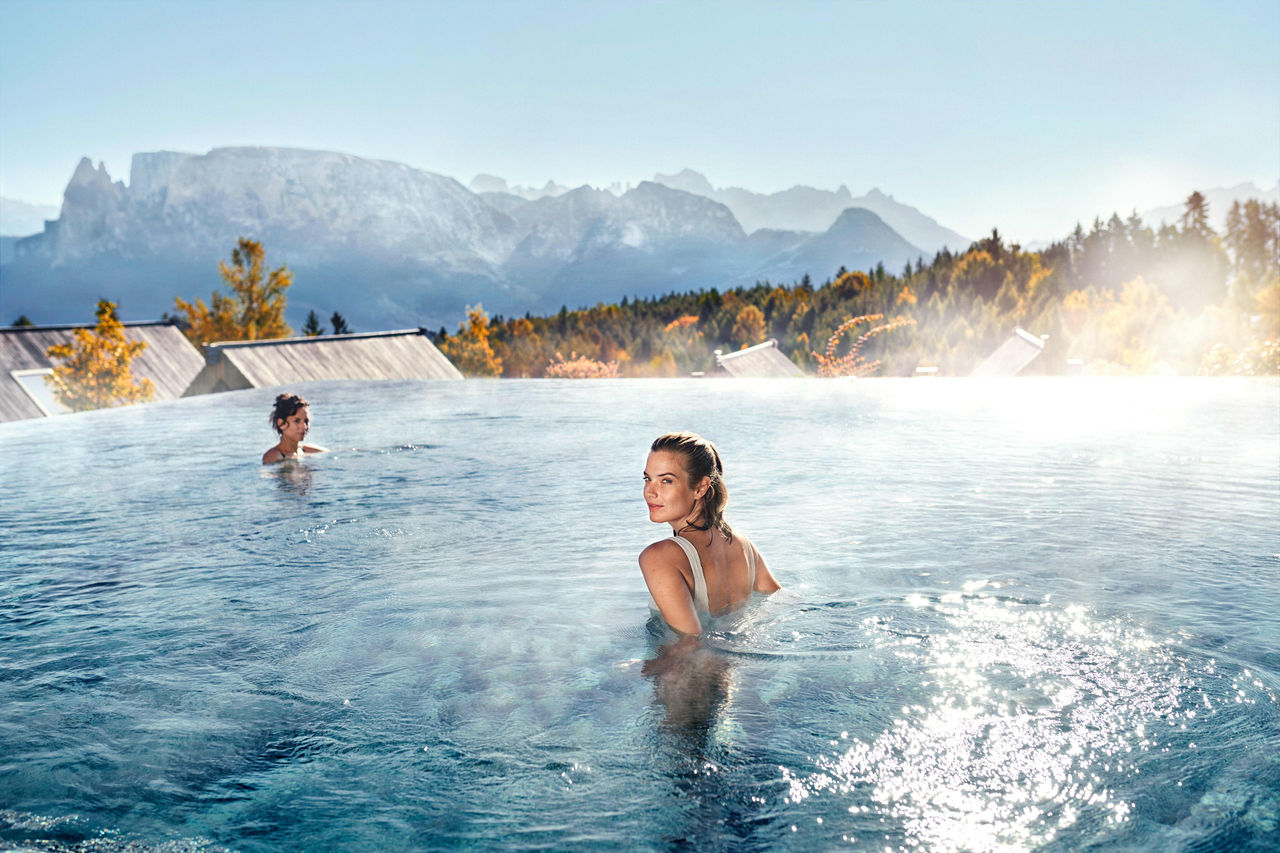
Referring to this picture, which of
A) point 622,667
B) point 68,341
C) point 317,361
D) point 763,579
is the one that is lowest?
point 622,667

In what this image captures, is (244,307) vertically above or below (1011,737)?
above

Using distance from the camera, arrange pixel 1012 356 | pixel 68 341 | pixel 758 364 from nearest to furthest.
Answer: pixel 1012 356 < pixel 68 341 < pixel 758 364

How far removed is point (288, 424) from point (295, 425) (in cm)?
8

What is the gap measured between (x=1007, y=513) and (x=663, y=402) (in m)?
10.9

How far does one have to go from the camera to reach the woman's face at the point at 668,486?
14.5 ft

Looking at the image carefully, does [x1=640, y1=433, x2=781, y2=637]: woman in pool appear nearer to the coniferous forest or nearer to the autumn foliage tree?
the coniferous forest

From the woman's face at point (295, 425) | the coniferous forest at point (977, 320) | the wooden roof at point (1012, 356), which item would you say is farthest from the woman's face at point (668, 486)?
the wooden roof at point (1012, 356)

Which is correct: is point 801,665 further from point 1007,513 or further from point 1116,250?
point 1116,250

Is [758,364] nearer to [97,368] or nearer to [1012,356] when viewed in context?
[1012,356]

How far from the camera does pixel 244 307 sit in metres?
54.8

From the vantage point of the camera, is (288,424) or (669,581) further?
(288,424)

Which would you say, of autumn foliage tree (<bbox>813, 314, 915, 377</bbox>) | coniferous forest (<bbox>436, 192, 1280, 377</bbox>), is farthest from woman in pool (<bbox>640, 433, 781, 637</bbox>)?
autumn foliage tree (<bbox>813, 314, 915, 377</bbox>)

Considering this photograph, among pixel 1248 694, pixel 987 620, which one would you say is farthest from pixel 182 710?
pixel 1248 694

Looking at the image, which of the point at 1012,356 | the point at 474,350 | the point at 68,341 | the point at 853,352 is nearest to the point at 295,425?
the point at 68,341
